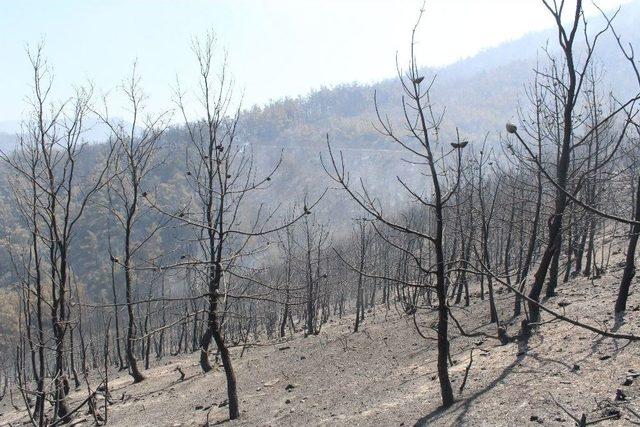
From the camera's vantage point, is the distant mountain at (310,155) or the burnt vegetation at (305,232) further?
the distant mountain at (310,155)

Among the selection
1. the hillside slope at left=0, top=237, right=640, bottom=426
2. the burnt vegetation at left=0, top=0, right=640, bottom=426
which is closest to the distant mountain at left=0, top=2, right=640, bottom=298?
the burnt vegetation at left=0, top=0, right=640, bottom=426

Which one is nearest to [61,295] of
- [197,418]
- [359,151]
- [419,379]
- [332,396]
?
[197,418]

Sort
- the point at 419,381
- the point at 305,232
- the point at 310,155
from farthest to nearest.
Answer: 1. the point at 310,155
2. the point at 305,232
3. the point at 419,381

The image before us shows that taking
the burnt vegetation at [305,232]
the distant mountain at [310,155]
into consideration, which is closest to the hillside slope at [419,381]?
the burnt vegetation at [305,232]

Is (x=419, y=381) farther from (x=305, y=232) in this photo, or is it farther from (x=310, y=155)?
(x=310, y=155)

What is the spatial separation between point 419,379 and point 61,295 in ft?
23.6

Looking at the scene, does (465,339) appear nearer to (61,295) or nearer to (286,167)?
(61,295)

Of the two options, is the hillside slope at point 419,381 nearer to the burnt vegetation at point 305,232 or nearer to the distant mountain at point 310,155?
the burnt vegetation at point 305,232

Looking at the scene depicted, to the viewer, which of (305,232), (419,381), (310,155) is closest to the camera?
(419,381)

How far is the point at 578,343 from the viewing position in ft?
24.6

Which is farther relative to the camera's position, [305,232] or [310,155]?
[310,155]

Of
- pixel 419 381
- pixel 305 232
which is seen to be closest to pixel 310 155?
pixel 305 232

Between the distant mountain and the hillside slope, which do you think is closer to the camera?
the hillside slope

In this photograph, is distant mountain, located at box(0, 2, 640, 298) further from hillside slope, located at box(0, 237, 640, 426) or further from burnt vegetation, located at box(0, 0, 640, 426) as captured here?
hillside slope, located at box(0, 237, 640, 426)
